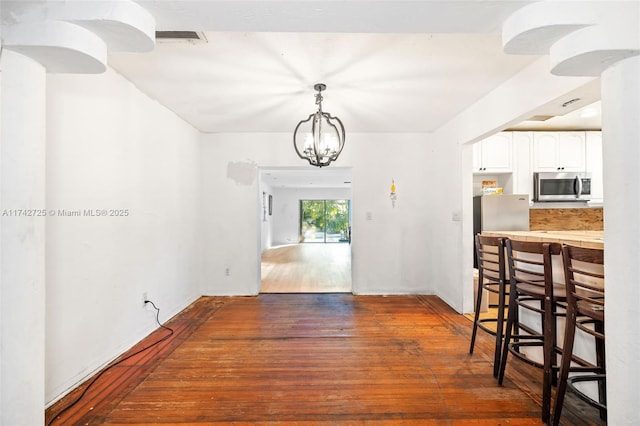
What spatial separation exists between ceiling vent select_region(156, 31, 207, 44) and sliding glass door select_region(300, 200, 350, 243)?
10003 millimetres

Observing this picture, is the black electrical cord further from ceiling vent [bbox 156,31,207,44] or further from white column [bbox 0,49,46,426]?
ceiling vent [bbox 156,31,207,44]

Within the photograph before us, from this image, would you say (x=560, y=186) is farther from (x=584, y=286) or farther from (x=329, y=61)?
(x=329, y=61)

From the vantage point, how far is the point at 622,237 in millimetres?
1201

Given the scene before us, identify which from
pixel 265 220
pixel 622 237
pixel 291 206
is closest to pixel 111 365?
pixel 622 237

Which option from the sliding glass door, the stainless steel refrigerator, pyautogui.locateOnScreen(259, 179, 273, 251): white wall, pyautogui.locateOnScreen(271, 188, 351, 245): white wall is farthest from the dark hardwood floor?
the sliding glass door

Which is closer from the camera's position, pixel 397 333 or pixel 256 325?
pixel 397 333

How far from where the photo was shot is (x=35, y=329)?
1.26m

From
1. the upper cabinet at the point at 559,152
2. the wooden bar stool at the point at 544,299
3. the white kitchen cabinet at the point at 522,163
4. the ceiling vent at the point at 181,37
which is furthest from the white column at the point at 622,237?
the upper cabinet at the point at 559,152

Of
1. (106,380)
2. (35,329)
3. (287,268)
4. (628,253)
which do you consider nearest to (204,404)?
(106,380)

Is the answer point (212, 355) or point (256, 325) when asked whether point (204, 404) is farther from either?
point (256, 325)

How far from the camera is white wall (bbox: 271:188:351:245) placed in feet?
38.0

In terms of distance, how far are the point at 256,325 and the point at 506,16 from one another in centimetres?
309

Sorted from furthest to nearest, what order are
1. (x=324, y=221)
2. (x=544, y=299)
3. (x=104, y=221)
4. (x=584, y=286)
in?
(x=324, y=221) → (x=104, y=221) → (x=544, y=299) → (x=584, y=286)

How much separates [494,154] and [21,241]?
4.77 meters
